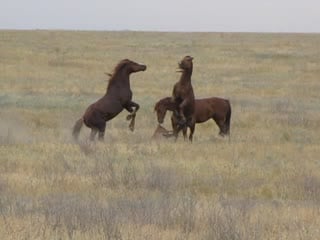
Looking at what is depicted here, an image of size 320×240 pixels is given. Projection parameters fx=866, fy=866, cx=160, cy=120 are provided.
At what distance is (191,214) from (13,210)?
1.82m

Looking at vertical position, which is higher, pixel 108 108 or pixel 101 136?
pixel 108 108

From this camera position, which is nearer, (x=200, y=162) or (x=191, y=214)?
(x=191, y=214)

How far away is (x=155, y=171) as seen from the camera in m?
11.9

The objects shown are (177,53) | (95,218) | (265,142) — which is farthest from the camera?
(177,53)

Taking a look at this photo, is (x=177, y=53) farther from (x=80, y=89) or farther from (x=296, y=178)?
(x=296, y=178)

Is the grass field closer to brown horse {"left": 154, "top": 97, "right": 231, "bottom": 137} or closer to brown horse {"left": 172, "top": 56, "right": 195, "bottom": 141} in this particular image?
brown horse {"left": 154, "top": 97, "right": 231, "bottom": 137}

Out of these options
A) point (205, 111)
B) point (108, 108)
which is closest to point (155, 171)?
point (108, 108)

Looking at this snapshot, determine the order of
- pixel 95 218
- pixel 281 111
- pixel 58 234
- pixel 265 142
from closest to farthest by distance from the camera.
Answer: pixel 58 234, pixel 95 218, pixel 265 142, pixel 281 111

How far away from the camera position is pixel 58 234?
759 cm

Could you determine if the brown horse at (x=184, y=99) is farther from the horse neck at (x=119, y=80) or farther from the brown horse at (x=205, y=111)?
the horse neck at (x=119, y=80)

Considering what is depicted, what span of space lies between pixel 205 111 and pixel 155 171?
560 centimetres

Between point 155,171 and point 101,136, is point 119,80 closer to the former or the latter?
point 101,136

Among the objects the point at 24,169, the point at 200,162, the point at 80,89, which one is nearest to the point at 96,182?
the point at 24,169

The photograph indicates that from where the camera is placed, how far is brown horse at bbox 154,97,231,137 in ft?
55.0
